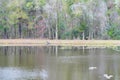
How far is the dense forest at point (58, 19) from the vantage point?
59.9m

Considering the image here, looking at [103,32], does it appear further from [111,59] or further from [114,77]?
[114,77]

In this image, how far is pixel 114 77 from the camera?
969 inches

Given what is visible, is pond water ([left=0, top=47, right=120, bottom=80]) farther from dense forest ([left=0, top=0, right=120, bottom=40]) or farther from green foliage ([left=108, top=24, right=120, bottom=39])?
green foliage ([left=108, top=24, right=120, bottom=39])

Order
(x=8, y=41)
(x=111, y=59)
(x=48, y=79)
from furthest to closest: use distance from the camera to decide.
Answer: (x=8, y=41), (x=111, y=59), (x=48, y=79)

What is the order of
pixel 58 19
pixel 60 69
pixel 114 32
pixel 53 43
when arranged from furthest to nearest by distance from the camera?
1. pixel 114 32
2. pixel 58 19
3. pixel 53 43
4. pixel 60 69

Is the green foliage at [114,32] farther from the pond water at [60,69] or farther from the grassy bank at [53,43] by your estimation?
the pond water at [60,69]

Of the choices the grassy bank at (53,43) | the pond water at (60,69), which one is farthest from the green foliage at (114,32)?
the pond water at (60,69)

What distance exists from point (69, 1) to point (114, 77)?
40021 mm

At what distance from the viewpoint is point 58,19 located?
61.4 meters

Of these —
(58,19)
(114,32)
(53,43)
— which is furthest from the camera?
(114,32)

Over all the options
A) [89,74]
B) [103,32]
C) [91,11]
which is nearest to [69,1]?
[91,11]

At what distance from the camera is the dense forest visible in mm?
59906

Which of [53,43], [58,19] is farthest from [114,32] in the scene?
[53,43]

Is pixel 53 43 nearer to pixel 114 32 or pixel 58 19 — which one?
pixel 58 19
